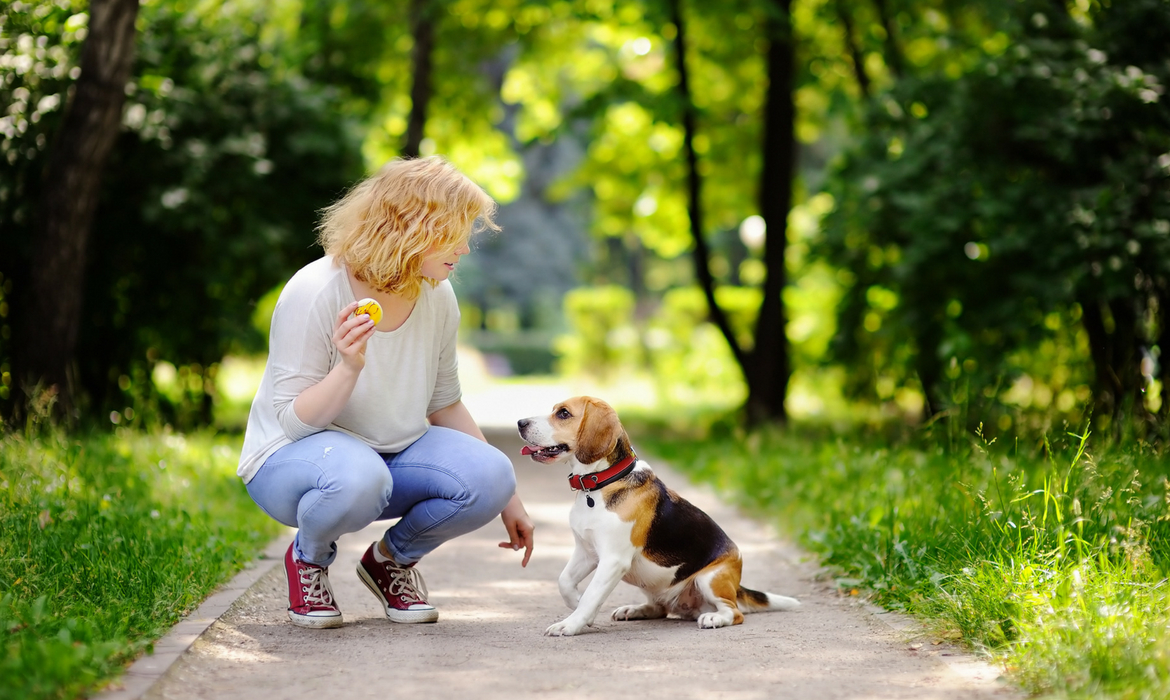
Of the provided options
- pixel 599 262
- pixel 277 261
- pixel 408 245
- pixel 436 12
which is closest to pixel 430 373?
pixel 408 245

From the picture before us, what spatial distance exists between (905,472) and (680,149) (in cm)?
925

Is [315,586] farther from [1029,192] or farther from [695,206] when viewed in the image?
[695,206]

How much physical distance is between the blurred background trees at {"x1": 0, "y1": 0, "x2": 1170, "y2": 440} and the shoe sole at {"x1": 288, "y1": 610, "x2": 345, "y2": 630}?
107 inches

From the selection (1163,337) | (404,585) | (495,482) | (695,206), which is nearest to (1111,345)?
(1163,337)

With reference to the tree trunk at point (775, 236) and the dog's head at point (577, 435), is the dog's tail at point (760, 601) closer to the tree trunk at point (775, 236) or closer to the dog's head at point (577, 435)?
the dog's head at point (577, 435)

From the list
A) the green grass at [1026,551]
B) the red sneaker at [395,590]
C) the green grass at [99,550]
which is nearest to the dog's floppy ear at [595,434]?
the red sneaker at [395,590]

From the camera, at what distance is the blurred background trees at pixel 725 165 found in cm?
902

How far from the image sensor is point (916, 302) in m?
10.7

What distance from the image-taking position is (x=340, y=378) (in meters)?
4.08

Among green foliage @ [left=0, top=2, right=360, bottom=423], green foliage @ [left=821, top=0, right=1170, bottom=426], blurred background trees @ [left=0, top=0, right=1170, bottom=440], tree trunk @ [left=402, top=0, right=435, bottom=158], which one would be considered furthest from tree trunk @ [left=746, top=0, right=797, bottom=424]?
green foliage @ [left=0, top=2, right=360, bottom=423]

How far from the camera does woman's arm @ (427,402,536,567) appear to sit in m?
4.61

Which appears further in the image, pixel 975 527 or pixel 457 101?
pixel 457 101

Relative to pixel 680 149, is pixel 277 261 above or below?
below

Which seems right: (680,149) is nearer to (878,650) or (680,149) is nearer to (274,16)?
(274,16)
